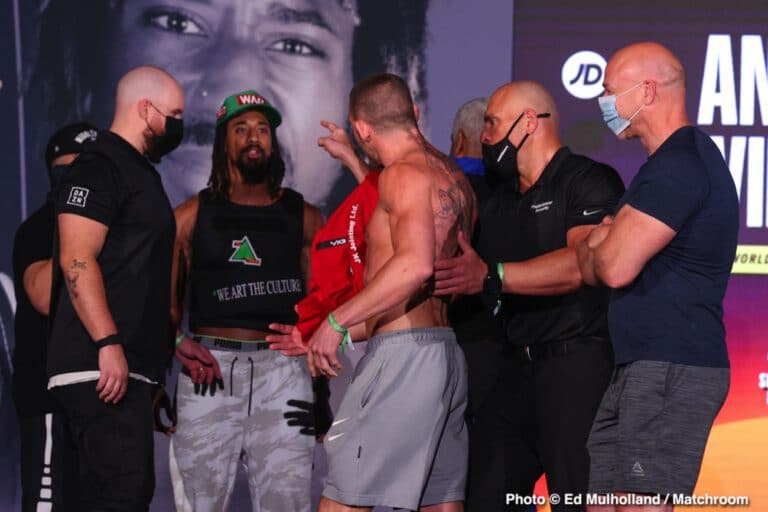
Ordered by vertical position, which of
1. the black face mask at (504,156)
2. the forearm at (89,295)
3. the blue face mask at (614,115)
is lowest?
the forearm at (89,295)

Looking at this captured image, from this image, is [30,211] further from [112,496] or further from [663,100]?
[663,100]

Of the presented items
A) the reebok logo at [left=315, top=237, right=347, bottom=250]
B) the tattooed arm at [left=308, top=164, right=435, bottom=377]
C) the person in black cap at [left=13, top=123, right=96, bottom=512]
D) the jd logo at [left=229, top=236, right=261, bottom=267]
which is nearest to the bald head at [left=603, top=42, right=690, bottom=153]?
the tattooed arm at [left=308, top=164, right=435, bottom=377]

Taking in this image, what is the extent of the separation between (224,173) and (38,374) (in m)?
1.23

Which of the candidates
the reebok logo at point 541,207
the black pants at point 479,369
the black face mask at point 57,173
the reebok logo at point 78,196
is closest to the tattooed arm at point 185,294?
the black face mask at point 57,173

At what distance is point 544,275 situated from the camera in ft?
12.6

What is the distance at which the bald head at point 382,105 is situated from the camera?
381cm

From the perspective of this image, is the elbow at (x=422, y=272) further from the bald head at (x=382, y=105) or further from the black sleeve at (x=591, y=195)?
the black sleeve at (x=591, y=195)

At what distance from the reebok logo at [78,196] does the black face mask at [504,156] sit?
145cm

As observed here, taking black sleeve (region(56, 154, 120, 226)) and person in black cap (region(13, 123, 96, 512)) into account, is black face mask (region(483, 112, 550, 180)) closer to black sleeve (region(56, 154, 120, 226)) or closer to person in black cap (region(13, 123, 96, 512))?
black sleeve (region(56, 154, 120, 226))

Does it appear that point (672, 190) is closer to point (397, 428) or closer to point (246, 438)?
point (397, 428)

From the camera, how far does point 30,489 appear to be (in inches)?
161

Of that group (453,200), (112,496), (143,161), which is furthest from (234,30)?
(112,496)

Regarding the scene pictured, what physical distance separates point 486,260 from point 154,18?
7.58 ft

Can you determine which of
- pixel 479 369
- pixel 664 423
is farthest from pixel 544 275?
pixel 664 423
